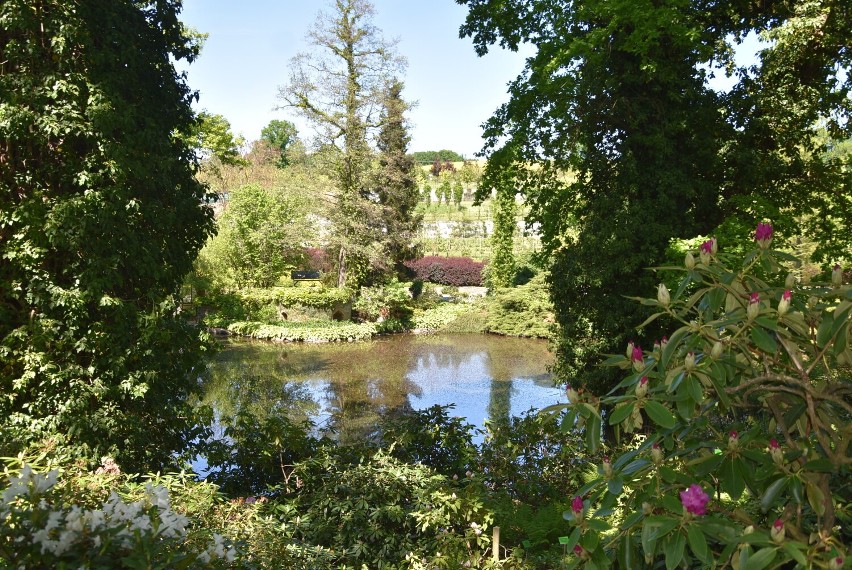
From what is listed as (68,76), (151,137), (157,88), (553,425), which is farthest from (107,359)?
(553,425)

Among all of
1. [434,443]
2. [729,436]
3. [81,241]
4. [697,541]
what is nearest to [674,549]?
[697,541]

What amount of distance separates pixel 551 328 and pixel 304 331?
9728mm

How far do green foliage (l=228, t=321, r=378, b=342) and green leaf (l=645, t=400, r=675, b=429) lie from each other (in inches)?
623

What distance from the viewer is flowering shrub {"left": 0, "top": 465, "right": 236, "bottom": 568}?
1536 millimetres

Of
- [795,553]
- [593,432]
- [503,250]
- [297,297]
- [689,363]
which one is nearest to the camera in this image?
[795,553]

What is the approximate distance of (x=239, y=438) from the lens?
563 cm

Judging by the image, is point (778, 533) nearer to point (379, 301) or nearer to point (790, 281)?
point (790, 281)

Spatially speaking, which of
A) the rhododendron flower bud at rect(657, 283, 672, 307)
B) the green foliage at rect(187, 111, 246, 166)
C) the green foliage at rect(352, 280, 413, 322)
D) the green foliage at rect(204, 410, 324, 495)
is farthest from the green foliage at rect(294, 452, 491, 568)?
the green foliage at rect(187, 111, 246, 166)

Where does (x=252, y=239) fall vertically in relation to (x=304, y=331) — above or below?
above

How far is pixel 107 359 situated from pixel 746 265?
503 centimetres

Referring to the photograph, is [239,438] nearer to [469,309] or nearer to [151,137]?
[151,137]

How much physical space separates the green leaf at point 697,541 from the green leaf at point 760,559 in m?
0.09

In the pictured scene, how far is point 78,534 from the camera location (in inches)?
62.6

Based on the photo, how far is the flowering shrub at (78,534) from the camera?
154cm
